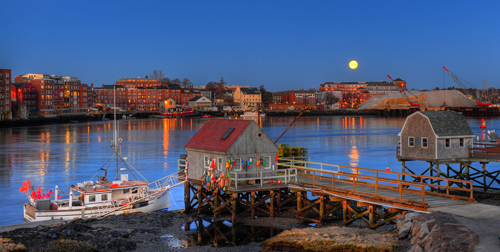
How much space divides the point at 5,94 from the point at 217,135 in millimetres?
158847

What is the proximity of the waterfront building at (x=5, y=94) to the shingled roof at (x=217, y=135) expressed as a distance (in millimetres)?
156782

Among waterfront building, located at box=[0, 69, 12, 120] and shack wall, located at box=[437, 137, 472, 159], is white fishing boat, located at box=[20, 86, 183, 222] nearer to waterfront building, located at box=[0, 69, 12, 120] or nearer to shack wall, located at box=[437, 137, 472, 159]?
shack wall, located at box=[437, 137, 472, 159]

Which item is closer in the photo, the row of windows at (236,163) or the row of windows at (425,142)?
the row of windows at (236,163)

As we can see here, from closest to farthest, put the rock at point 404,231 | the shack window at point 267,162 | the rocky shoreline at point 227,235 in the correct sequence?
the rocky shoreline at point 227,235
the rock at point 404,231
the shack window at point 267,162

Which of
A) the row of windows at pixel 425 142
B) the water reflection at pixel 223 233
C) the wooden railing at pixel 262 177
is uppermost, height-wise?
the row of windows at pixel 425 142

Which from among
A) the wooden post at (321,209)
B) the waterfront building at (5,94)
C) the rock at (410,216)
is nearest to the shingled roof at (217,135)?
the wooden post at (321,209)

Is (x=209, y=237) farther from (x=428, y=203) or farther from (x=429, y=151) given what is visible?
(x=429, y=151)

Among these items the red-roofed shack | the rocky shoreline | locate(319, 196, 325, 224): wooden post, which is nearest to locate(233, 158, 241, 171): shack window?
the red-roofed shack

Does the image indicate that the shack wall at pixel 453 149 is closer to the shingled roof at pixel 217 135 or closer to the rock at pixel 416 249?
the shingled roof at pixel 217 135

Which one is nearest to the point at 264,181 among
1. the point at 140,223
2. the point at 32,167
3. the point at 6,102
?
the point at 140,223

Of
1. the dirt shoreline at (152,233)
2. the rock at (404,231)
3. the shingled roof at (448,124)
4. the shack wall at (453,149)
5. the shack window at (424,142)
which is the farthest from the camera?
the shack window at (424,142)

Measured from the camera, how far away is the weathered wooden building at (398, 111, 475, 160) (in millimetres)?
35188

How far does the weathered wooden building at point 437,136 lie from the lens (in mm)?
35188

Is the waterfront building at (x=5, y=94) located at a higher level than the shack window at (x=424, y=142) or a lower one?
higher
